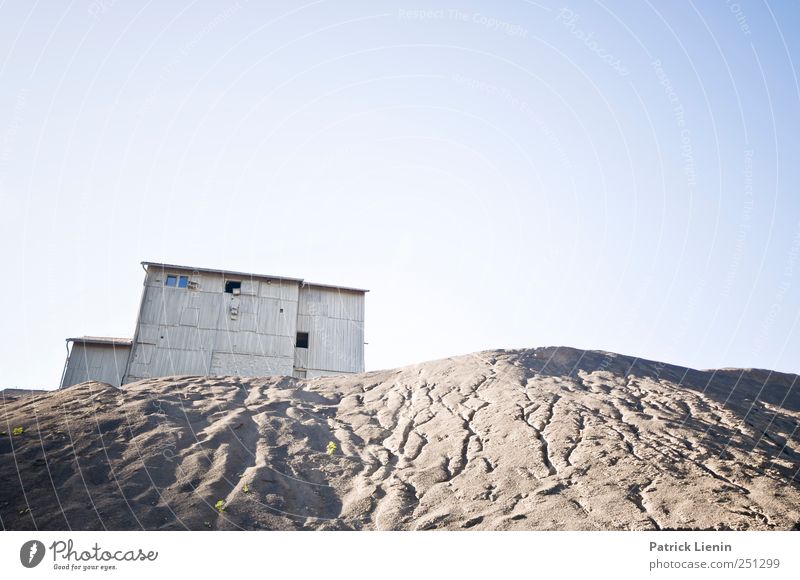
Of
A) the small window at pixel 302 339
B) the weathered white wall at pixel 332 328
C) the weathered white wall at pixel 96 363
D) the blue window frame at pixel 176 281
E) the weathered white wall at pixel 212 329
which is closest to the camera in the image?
the weathered white wall at pixel 96 363

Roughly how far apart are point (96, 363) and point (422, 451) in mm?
21069

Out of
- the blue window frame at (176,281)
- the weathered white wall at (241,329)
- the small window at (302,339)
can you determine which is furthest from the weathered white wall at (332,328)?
the blue window frame at (176,281)

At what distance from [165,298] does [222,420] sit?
50.7ft

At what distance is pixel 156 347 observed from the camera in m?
29.8

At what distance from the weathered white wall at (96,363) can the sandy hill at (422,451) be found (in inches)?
418

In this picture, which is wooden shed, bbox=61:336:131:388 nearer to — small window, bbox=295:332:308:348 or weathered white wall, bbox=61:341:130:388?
weathered white wall, bbox=61:341:130:388

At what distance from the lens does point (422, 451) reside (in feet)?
52.2

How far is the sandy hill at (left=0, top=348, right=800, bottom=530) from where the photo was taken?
41.0 ft

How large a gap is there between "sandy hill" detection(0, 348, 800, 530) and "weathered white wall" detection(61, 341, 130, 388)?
34.9 ft

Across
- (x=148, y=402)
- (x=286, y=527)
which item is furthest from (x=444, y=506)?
(x=148, y=402)

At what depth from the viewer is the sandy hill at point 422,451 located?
41.0ft

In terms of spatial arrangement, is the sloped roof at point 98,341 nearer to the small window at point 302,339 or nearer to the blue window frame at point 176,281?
the blue window frame at point 176,281

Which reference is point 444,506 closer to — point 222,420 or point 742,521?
point 742,521

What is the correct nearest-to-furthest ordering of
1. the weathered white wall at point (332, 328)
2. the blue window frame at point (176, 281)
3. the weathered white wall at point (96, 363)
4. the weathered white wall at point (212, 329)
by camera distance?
the weathered white wall at point (96, 363) → the weathered white wall at point (212, 329) → the blue window frame at point (176, 281) → the weathered white wall at point (332, 328)
